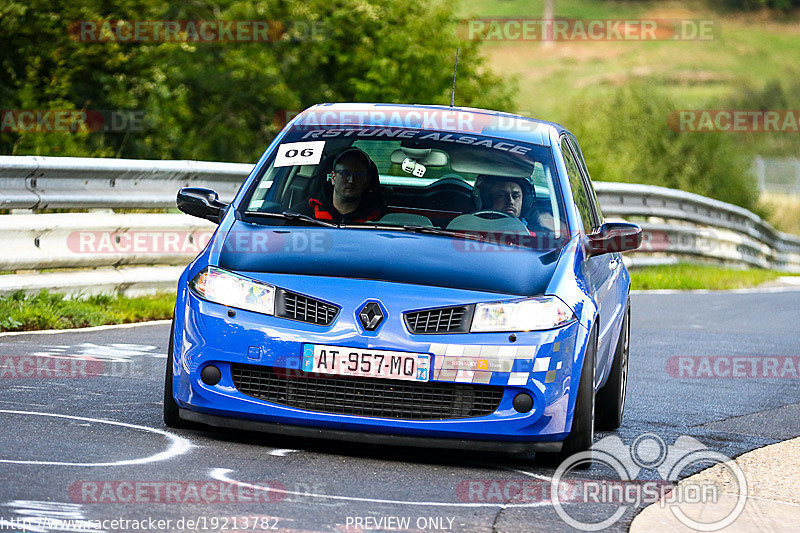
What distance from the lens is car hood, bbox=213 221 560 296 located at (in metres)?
6.09

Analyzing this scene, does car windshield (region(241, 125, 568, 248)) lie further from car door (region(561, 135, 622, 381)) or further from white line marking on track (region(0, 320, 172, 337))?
white line marking on track (region(0, 320, 172, 337))

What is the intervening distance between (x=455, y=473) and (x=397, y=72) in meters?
32.2

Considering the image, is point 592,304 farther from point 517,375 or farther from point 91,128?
point 91,128

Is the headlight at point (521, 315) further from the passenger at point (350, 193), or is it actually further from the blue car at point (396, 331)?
the passenger at point (350, 193)

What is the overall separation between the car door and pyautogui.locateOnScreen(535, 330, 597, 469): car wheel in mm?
396

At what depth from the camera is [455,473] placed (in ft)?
19.7

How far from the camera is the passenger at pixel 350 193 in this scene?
7.12 m

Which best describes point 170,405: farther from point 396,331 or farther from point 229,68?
point 229,68

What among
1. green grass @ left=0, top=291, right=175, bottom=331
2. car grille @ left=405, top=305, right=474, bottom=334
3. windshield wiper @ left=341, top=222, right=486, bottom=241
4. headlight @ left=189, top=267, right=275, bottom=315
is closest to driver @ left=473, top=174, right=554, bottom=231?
windshield wiper @ left=341, top=222, right=486, bottom=241

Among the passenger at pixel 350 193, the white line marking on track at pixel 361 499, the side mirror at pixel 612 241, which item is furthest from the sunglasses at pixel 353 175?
the white line marking on track at pixel 361 499

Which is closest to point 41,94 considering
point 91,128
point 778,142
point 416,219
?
point 91,128

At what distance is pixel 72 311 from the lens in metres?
10.1

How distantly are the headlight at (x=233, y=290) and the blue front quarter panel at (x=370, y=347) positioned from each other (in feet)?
0.11

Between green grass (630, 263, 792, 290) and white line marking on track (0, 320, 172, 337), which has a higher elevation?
white line marking on track (0, 320, 172, 337)
